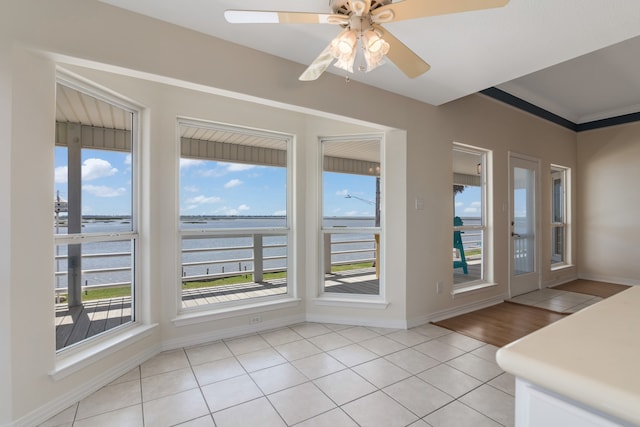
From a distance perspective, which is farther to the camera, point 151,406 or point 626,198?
point 626,198

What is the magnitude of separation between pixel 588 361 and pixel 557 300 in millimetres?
4648

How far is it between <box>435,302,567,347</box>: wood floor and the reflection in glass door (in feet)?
2.16

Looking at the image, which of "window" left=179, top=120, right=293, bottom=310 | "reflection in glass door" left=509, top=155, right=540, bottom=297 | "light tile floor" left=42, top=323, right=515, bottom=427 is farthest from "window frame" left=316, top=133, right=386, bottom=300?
"reflection in glass door" left=509, top=155, right=540, bottom=297

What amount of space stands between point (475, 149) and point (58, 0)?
4291 millimetres

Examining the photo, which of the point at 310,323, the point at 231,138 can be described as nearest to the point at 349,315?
the point at 310,323

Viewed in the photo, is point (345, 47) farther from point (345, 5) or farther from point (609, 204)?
point (609, 204)

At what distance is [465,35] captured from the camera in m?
2.10

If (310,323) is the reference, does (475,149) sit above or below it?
above

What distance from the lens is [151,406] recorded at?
1913 millimetres

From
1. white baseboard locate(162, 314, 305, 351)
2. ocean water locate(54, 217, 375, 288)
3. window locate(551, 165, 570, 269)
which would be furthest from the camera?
window locate(551, 165, 570, 269)

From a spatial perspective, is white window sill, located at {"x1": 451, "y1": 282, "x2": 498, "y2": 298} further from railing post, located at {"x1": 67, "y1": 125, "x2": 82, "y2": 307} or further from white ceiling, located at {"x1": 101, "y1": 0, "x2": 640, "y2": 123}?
railing post, located at {"x1": 67, "y1": 125, "x2": 82, "y2": 307}

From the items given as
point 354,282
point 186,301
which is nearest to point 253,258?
point 186,301

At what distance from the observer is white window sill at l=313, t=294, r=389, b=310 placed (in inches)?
129

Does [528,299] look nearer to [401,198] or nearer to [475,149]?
[475,149]
